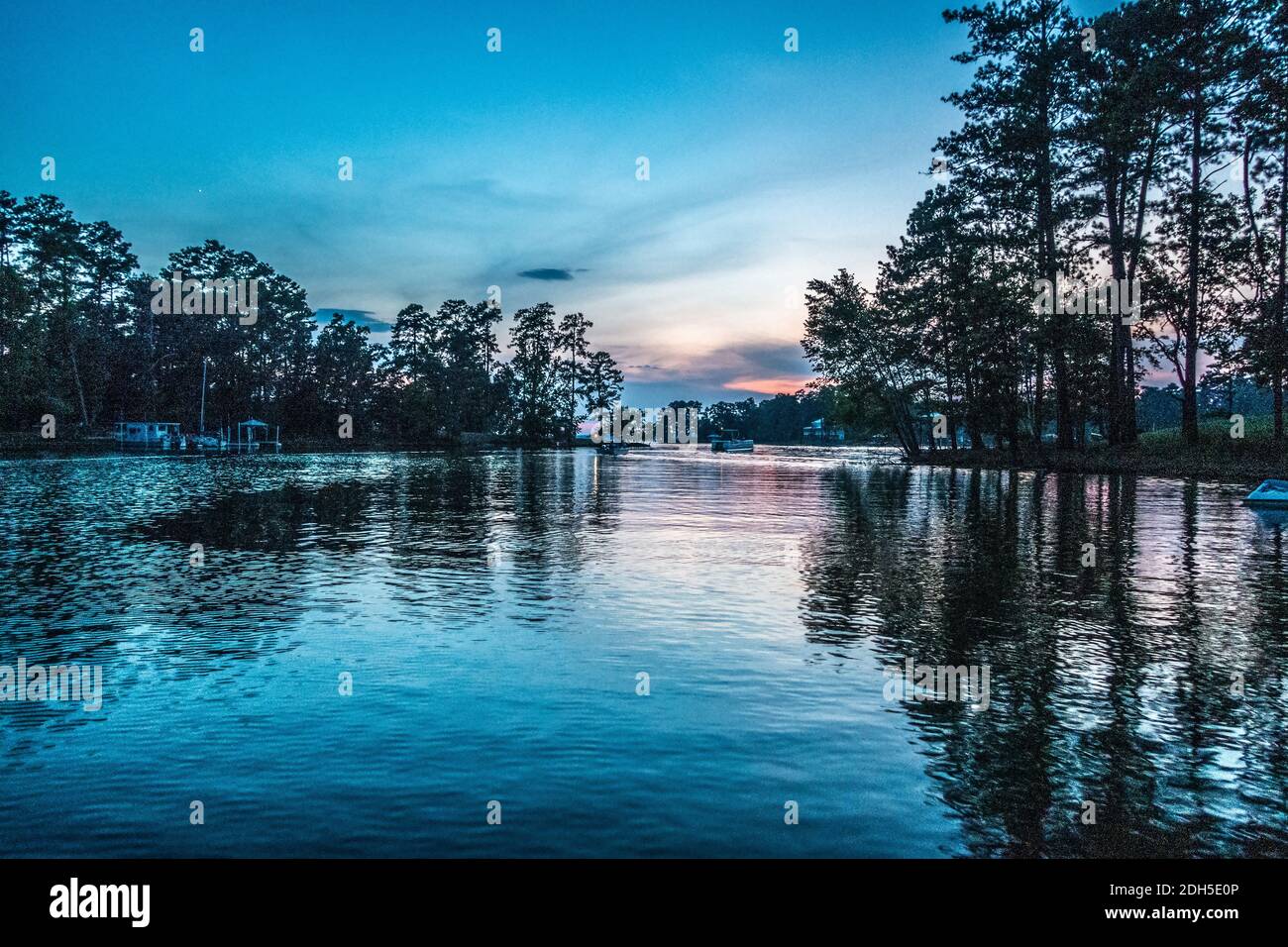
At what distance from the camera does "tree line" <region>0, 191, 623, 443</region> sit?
77.2 meters

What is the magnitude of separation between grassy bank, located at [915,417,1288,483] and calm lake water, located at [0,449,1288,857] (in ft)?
89.5

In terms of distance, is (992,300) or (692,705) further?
(992,300)

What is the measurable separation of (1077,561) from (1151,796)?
1248 cm

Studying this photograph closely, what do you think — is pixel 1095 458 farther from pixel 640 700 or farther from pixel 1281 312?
pixel 640 700

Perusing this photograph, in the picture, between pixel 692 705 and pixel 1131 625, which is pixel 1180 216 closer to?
pixel 1131 625

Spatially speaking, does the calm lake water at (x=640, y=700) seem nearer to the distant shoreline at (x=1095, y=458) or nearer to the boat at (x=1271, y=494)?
the boat at (x=1271, y=494)

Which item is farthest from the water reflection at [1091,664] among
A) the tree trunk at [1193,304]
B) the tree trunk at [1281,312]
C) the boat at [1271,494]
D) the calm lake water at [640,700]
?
the tree trunk at [1193,304]

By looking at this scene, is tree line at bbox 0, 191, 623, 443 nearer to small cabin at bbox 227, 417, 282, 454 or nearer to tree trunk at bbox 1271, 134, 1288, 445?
small cabin at bbox 227, 417, 282, 454

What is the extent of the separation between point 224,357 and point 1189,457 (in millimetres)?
89563

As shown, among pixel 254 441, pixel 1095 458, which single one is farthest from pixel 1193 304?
pixel 254 441

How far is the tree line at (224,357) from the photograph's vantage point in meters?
77.2

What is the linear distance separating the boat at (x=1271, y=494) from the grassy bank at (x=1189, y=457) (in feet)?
33.5

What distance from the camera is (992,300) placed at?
5316 centimetres
